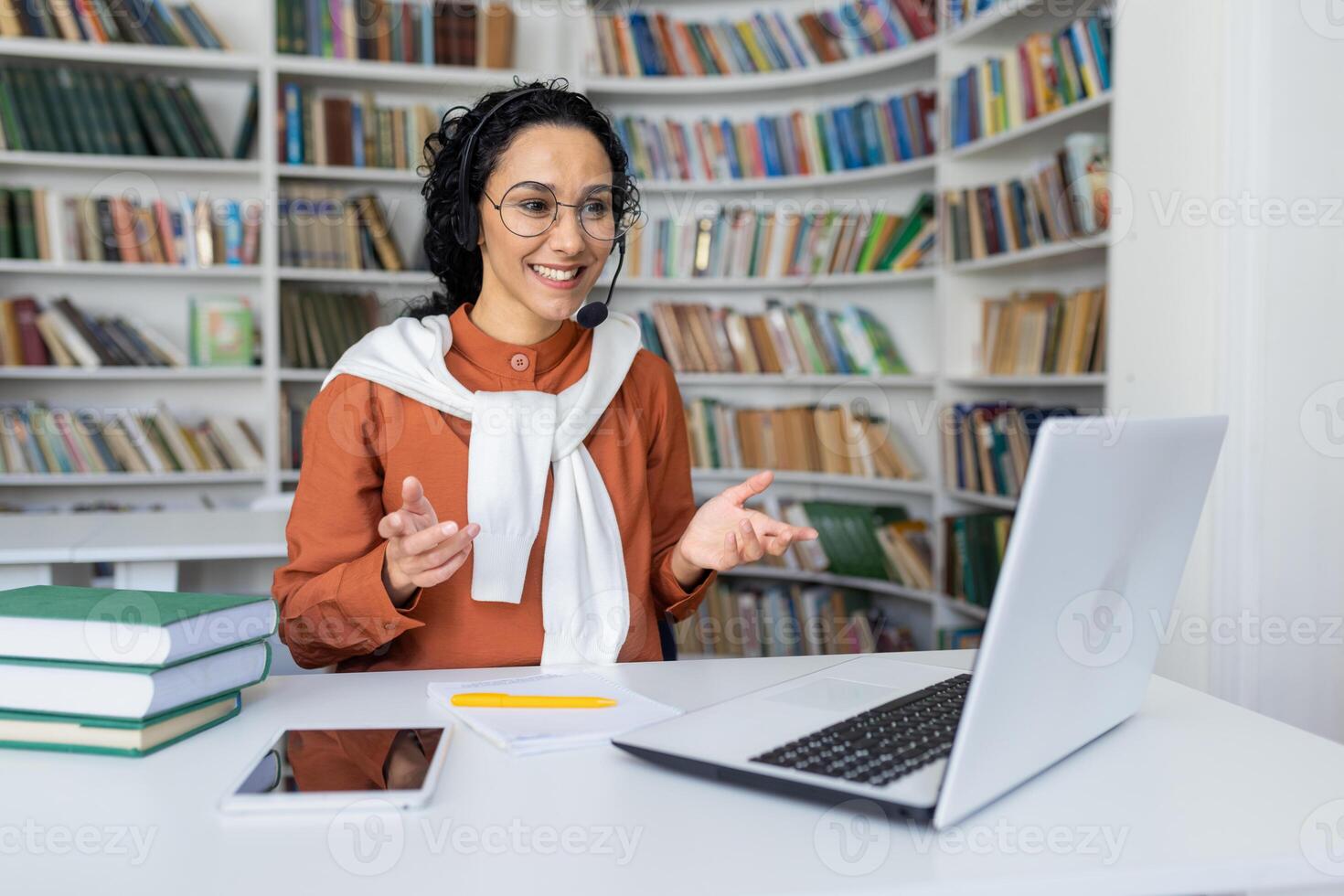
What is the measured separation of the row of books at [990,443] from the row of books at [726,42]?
1.39 metres

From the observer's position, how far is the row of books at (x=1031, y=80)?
2.96m

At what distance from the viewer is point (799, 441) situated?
13.2ft

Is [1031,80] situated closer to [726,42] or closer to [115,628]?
[726,42]

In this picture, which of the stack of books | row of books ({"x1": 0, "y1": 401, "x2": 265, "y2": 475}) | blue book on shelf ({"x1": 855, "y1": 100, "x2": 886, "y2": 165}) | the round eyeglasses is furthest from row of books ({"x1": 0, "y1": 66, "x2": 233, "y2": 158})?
the stack of books

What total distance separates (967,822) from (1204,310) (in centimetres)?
199

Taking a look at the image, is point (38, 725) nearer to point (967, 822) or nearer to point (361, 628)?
point (361, 628)

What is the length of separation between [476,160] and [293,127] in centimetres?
265

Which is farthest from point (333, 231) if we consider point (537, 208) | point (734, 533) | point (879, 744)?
point (879, 744)

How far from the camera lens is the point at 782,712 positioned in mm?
962

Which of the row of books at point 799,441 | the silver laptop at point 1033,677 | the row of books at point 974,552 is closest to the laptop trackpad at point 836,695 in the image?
the silver laptop at point 1033,677

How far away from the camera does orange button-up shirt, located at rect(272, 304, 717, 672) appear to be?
1.29m

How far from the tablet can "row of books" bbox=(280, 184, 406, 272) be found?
10.7 ft

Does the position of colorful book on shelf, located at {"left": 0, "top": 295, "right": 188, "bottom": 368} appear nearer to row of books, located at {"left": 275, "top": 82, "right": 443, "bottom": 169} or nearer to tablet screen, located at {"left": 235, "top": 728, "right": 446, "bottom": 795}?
row of books, located at {"left": 275, "top": 82, "right": 443, "bottom": 169}

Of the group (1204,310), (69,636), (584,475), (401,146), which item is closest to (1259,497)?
(1204,310)
